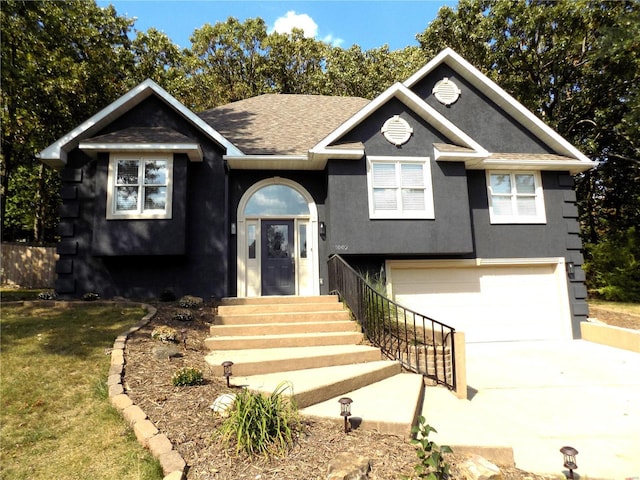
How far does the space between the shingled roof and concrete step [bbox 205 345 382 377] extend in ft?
18.6

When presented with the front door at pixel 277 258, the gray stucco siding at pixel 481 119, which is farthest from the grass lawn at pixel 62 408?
the gray stucco siding at pixel 481 119

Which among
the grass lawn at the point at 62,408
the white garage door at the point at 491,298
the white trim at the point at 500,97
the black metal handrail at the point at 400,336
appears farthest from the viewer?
the white trim at the point at 500,97

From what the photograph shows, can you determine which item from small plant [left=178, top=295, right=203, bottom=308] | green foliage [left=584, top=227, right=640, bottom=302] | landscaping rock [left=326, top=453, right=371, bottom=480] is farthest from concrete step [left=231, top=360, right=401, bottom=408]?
green foliage [left=584, top=227, right=640, bottom=302]

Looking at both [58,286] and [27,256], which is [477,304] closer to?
[58,286]

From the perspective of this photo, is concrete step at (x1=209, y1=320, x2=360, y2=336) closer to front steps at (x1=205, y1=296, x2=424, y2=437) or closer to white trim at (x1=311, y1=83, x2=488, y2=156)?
front steps at (x1=205, y1=296, x2=424, y2=437)

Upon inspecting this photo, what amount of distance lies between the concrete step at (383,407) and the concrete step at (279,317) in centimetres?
213

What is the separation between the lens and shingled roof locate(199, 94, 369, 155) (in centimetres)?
995

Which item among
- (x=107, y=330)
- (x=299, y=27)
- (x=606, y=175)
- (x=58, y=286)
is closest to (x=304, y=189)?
(x=107, y=330)

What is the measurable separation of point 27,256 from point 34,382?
13796mm

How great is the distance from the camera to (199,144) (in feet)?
29.5

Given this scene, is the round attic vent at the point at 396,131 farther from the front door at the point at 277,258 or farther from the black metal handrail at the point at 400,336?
the black metal handrail at the point at 400,336

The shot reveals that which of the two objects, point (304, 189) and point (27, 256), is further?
point (27, 256)

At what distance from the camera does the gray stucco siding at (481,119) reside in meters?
10.9

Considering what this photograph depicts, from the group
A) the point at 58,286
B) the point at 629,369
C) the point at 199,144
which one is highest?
the point at 199,144
